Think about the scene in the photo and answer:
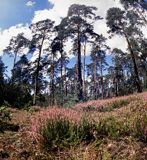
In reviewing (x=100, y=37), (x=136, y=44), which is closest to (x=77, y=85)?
(x=100, y=37)

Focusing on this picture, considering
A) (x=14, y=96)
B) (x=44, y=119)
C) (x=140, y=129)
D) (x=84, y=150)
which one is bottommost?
(x=84, y=150)

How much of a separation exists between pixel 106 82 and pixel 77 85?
6977 centimetres

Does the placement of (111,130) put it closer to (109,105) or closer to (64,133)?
(64,133)

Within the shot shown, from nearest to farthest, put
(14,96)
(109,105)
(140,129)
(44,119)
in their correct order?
(140,129) < (44,119) < (109,105) < (14,96)

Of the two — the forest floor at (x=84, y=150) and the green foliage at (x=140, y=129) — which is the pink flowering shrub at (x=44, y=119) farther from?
the green foliage at (x=140, y=129)

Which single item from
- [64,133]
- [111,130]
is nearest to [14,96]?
[64,133]

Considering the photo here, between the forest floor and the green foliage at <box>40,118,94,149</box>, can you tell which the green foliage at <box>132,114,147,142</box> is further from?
the green foliage at <box>40,118,94,149</box>

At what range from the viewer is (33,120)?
772cm

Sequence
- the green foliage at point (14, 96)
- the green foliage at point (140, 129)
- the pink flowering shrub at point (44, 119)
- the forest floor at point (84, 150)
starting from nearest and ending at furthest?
the forest floor at point (84, 150), the green foliage at point (140, 129), the pink flowering shrub at point (44, 119), the green foliage at point (14, 96)

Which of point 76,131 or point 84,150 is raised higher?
point 76,131

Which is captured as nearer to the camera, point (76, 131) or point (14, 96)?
point (76, 131)

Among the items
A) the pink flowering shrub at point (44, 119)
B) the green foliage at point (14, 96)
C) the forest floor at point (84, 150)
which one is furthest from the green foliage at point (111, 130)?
the green foliage at point (14, 96)

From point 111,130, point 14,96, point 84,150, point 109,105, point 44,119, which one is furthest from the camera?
point 14,96

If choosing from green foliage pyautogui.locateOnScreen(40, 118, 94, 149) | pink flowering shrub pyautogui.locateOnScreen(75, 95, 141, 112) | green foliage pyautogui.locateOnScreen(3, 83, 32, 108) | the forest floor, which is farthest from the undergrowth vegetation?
green foliage pyautogui.locateOnScreen(3, 83, 32, 108)
